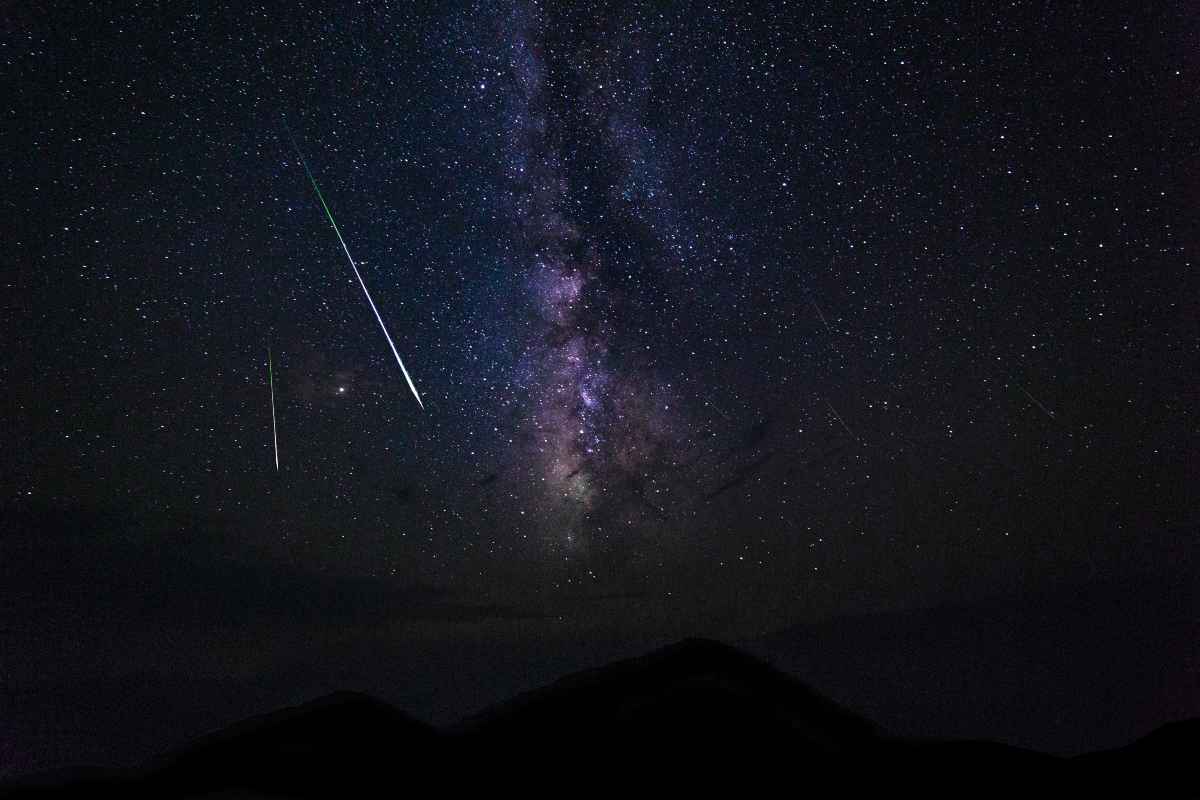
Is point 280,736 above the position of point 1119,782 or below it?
above

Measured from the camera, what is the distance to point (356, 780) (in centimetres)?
109

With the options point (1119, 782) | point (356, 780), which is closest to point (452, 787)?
point (356, 780)

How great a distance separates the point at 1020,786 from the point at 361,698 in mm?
1293

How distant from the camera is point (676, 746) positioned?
1.30 metres

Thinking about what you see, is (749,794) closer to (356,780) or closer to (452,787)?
(452,787)

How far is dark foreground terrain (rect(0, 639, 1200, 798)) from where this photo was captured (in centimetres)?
114

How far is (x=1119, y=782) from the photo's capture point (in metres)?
1.36

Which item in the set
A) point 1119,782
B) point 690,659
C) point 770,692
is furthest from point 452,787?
point 1119,782

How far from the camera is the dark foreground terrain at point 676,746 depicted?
114 centimetres

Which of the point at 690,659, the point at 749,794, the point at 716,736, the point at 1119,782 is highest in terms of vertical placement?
the point at 690,659

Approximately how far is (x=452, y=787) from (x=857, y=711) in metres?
0.80

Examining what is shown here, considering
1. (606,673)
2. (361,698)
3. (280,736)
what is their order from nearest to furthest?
(280,736), (361,698), (606,673)

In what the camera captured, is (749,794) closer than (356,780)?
No

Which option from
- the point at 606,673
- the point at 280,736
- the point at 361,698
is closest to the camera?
the point at 280,736
